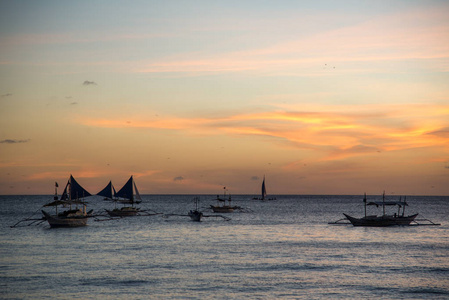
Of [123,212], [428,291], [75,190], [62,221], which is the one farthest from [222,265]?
[123,212]

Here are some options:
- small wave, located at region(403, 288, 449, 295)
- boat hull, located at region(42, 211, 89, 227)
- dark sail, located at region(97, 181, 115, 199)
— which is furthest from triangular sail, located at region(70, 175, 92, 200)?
small wave, located at region(403, 288, 449, 295)

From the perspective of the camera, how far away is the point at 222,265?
5022 cm

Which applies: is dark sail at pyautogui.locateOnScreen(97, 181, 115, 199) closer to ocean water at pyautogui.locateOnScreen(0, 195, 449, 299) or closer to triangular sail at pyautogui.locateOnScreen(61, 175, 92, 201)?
triangular sail at pyautogui.locateOnScreen(61, 175, 92, 201)

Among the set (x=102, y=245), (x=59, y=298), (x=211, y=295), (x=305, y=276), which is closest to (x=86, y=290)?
(x=59, y=298)

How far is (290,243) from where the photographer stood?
6900 centimetres

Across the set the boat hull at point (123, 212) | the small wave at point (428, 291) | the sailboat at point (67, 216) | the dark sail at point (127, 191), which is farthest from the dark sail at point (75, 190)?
the small wave at point (428, 291)

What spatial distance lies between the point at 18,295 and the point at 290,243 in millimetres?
39608

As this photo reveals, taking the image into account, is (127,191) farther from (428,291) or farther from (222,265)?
(428,291)

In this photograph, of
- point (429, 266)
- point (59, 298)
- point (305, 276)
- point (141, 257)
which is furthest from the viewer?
point (141, 257)

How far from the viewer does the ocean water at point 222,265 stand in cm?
3931

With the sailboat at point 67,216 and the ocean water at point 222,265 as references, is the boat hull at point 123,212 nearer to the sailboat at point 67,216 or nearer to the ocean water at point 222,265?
the sailboat at point 67,216

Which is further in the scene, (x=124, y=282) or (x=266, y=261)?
(x=266, y=261)

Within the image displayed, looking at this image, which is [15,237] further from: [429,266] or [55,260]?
[429,266]

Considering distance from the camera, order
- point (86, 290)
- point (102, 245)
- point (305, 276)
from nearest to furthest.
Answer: point (86, 290)
point (305, 276)
point (102, 245)
